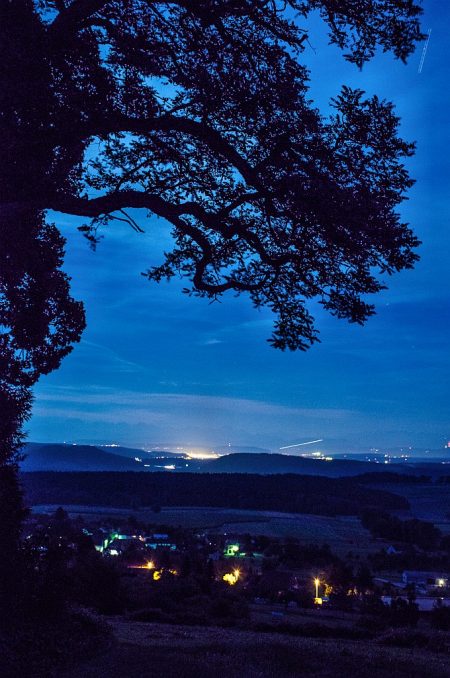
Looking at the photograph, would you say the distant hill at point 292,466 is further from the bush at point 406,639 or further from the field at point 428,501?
the bush at point 406,639

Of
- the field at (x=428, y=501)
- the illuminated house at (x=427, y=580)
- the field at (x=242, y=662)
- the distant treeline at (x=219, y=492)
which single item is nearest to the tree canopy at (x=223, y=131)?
the field at (x=242, y=662)

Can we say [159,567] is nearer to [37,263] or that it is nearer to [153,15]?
[37,263]

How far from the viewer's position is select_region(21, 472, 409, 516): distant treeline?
285ft

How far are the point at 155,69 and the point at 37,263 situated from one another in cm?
309

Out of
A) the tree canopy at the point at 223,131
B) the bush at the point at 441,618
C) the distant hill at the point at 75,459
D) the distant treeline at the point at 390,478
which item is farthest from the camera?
the distant hill at the point at 75,459

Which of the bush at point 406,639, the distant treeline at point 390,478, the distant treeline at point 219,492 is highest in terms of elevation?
the distant treeline at point 390,478

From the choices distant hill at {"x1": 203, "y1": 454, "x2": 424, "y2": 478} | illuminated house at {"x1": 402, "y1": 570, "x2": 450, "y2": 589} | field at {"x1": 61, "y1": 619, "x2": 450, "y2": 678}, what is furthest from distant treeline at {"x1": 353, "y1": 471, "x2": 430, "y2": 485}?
field at {"x1": 61, "y1": 619, "x2": 450, "y2": 678}

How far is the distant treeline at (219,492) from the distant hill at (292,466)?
28303 mm

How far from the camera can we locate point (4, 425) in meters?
8.45

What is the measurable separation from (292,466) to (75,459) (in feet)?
149

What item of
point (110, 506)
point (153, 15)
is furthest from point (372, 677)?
point (110, 506)

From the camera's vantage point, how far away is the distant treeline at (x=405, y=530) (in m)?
61.9

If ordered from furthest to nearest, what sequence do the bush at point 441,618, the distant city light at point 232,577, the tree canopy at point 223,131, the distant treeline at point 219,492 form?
the distant treeline at point 219,492 → the distant city light at point 232,577 → the bush at point 441,618 → the tree canopy at point 223,131

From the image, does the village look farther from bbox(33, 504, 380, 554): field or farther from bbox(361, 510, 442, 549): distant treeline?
bbox(361, 510, 442, 549): distant treeline
